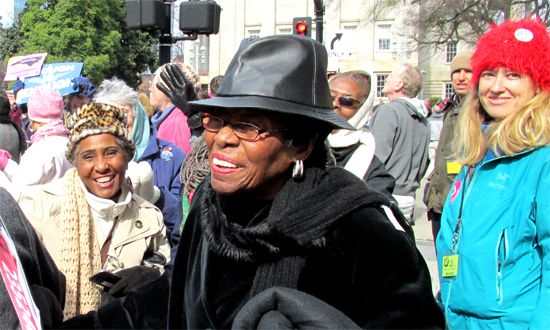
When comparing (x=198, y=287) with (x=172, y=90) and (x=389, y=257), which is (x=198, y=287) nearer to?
(x=389, y=257)

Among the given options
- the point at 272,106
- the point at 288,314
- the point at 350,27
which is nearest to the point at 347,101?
the point at 272,106

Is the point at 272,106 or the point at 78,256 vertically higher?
the point at 272,106

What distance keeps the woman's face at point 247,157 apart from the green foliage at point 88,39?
1487 inches

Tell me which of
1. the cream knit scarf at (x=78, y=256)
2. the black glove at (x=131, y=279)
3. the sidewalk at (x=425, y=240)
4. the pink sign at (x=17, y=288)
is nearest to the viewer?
the pink sign at (x=17, y=288)

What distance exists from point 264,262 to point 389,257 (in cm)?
39

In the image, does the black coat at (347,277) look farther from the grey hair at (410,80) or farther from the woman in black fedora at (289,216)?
the grey hair at (410,80)

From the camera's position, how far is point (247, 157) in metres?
1.98

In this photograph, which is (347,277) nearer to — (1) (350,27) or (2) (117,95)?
(2) (117,95)

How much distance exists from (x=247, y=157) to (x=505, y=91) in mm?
1476

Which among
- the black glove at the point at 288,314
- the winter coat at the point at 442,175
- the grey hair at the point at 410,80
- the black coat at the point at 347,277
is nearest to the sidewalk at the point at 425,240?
the winter coat at the point at 442,175

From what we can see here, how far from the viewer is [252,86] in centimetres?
194

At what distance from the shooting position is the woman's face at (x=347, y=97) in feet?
13.5

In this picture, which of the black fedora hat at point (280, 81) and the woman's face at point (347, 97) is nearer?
the black fedora hat at point (280, 81)

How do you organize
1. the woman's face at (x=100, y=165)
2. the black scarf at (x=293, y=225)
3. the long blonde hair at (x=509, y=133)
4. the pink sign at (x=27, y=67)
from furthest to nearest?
the pink sign at (x=27, y=67), the woman's face at (x=100, y=165), the long blonde hair at (x=509, y=133), the black scarf at (x=293, y=225)
